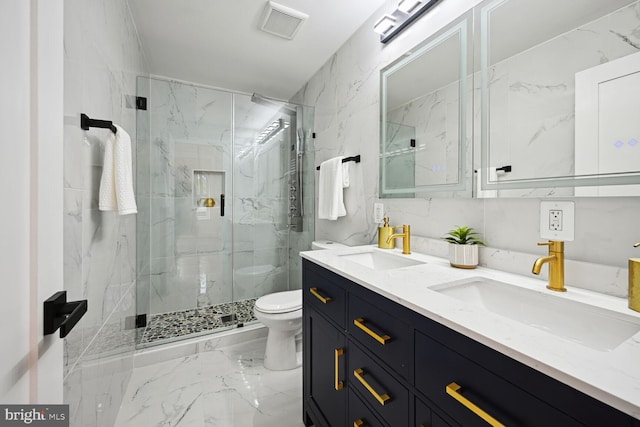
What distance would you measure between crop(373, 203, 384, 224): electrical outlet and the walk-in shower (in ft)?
3.28

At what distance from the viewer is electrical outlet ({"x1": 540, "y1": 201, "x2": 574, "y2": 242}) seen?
846 millimetres

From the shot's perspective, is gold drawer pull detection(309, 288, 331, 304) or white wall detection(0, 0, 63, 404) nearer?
white wall detection(0, 0, 63, 404)

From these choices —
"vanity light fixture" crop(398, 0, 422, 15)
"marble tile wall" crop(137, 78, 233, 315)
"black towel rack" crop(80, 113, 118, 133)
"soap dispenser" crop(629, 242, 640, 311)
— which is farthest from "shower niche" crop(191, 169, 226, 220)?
"soap dispenser" crop(629, 242, 640, 311)

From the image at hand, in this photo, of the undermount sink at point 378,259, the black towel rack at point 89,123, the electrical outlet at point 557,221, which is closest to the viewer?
the electrical outlet at point 557,221

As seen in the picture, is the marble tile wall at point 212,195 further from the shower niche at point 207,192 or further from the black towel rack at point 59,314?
the black towel rack at point 59,314

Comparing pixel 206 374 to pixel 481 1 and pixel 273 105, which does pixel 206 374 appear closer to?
pixel 273 105

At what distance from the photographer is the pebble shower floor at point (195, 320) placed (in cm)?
219

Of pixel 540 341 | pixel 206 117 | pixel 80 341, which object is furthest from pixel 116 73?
pixel 540 341

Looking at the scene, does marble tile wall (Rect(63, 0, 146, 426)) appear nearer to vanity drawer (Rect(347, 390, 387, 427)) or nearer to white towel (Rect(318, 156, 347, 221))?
vanity drawer (Rect(347, 390, 387, 427))

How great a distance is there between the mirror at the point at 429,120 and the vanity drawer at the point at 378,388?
32.3 inches

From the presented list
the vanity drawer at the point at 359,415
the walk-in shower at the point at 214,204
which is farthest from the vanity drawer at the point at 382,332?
the walk-in shower at the point at 214,204

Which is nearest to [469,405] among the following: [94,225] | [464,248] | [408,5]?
[464,248]

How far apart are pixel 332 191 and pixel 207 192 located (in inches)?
50.5

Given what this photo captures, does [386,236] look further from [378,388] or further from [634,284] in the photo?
[634,284]
